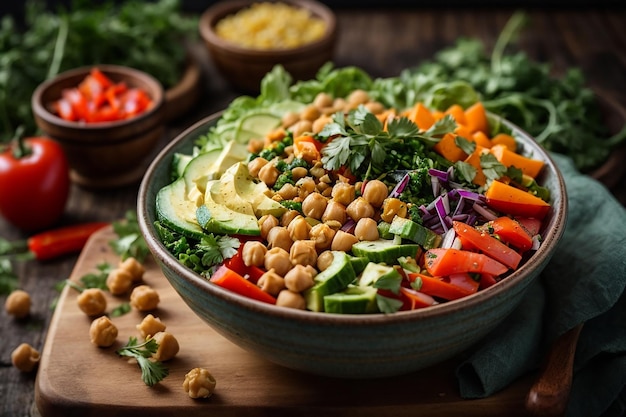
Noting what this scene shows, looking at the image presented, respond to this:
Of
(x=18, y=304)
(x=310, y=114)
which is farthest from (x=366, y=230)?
(x=18, y=304)

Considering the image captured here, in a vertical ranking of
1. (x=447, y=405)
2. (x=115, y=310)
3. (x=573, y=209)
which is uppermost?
(x=573, y=209)

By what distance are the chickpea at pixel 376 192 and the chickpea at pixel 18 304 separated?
79.4 inches

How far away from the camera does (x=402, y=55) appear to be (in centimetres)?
647

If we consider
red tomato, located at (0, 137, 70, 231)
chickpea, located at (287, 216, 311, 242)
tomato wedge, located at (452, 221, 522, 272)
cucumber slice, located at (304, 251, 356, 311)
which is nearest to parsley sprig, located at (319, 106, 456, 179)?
chickpea, located at (287, 216, 311, 242)

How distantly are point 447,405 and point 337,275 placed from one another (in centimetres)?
72

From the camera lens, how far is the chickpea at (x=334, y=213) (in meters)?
2.92

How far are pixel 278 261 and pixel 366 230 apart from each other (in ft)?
1.25

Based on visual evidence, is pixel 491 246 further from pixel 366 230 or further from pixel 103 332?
pixel 103 332

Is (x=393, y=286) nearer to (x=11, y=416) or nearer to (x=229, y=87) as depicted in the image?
(x=11, y=416)

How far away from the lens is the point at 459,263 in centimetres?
265

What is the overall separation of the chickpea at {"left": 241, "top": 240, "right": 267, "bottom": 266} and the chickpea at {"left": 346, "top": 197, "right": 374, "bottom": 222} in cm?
40

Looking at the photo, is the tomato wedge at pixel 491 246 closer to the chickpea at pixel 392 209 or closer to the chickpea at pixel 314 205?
the chickpea at pixel 392 209

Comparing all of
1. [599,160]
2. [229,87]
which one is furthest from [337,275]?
[229,87]

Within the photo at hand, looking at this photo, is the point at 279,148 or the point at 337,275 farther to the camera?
the point at 279,148
